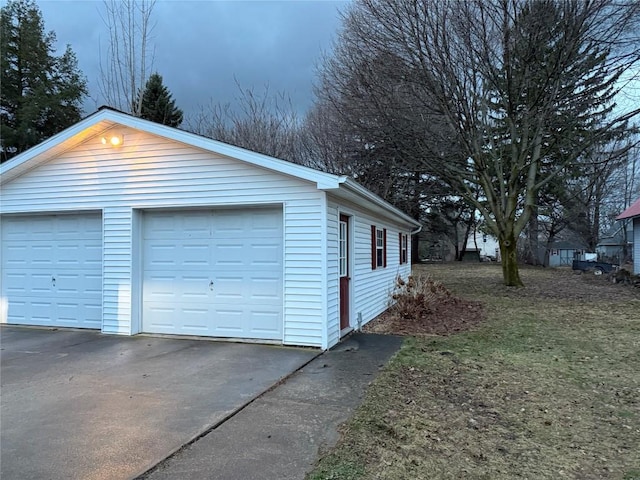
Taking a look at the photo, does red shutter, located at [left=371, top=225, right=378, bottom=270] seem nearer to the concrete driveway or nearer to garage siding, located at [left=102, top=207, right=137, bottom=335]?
the concrete driveway

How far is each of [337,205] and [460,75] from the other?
875 centimetres

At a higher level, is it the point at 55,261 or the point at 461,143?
the point at 461,143

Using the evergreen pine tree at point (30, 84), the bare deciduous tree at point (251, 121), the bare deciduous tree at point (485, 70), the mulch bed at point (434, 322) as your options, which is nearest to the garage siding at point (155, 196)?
the mulch bed at point (434, 322)

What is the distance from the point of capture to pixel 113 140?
24.0ft

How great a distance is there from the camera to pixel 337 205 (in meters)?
6.99

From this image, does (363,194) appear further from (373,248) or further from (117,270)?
(117,270)

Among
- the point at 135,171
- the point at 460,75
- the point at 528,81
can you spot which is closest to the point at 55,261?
the point at 135,171

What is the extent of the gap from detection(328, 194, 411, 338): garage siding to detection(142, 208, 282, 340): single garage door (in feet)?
3.52

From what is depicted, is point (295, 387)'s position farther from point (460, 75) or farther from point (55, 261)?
point (460, 75)

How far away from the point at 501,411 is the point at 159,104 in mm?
21653

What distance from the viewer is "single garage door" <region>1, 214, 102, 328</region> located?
798cm

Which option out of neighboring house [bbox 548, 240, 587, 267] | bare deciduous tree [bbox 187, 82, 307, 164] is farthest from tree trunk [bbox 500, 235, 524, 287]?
neighboring house [bbox 548, 240, 587, 267]

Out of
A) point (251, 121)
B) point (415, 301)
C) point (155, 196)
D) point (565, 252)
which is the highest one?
point (251, 121)

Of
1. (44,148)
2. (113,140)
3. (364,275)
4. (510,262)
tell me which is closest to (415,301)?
(364,275)
